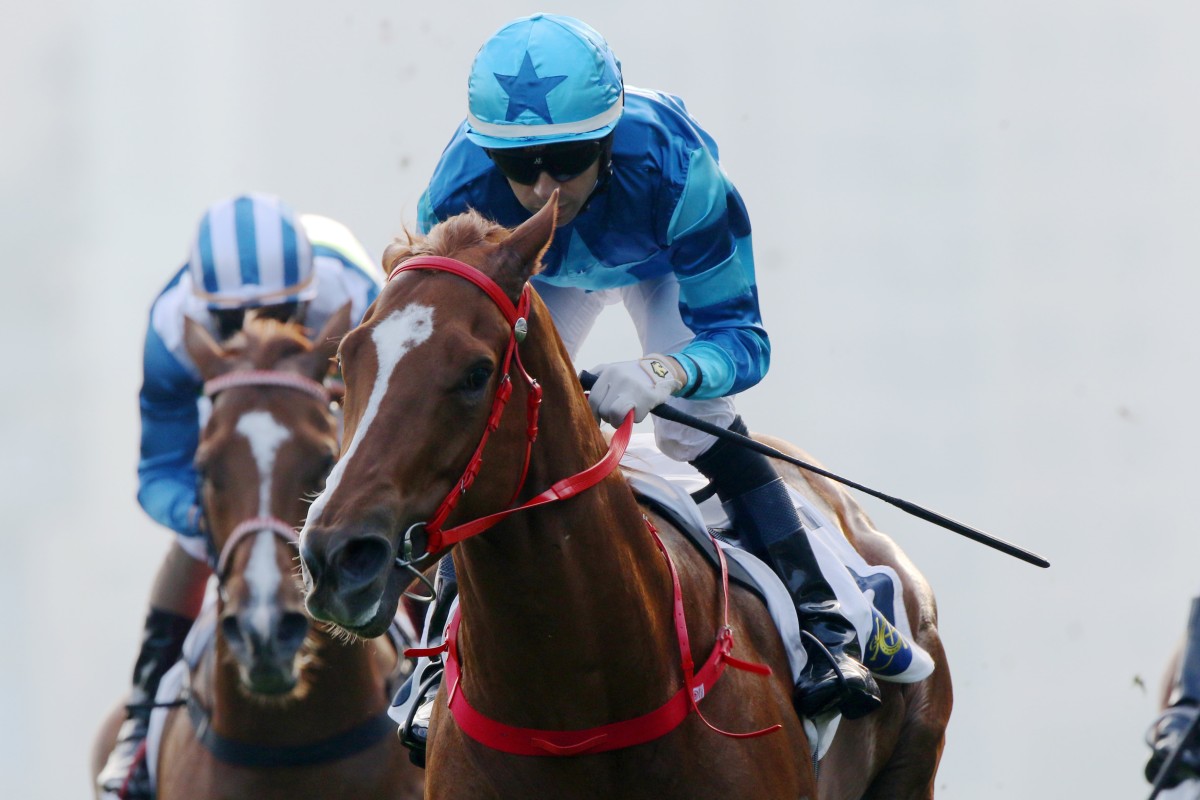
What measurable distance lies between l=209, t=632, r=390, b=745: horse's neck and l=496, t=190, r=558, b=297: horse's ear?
172cm

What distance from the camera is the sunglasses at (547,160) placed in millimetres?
3143

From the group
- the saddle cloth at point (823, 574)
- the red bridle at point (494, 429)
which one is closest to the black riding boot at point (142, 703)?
the saddle cloth at point (823, 574)

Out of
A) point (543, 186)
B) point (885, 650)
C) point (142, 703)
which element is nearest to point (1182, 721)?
point (885, 650)

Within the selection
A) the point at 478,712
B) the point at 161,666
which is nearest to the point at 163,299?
the point at 161,666

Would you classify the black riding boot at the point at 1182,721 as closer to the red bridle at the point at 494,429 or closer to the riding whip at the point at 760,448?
the riding whip at the point at 760,448

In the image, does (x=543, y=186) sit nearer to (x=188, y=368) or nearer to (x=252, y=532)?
(x=252, y=532)

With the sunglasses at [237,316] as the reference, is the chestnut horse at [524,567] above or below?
above

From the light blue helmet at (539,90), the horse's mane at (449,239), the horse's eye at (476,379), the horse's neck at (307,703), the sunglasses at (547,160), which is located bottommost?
the horse's neck at (307,703)

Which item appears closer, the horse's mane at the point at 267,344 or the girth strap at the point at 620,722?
the girth strap at the point at 620,722

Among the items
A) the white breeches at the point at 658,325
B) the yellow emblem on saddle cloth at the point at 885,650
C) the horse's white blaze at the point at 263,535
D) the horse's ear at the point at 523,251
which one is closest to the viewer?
the horse's ear at the point at 523,251

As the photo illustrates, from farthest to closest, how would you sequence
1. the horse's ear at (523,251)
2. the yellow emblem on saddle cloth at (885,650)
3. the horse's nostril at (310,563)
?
the yellow emblem on saddle cloth at (885,650)
the horse's ear at (523,251)
the horse's nostril at (310,563)

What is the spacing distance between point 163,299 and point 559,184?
7.72 feet

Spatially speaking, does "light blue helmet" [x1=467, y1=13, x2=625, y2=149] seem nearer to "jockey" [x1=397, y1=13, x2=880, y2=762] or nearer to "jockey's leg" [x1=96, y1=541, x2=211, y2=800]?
"jockey" [x1=397, y1=13, x2=880, y2=762]

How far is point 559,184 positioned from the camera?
319cm
